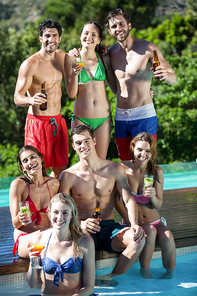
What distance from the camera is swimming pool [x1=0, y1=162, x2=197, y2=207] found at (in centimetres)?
711

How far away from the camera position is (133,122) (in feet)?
14.8

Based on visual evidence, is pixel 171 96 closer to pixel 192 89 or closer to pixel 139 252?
pixel 192 89

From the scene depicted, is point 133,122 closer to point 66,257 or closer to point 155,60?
point 155,60

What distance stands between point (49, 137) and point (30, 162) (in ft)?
2.57

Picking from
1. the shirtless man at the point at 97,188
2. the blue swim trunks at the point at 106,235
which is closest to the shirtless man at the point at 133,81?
the shirtless man at the point at 97,188

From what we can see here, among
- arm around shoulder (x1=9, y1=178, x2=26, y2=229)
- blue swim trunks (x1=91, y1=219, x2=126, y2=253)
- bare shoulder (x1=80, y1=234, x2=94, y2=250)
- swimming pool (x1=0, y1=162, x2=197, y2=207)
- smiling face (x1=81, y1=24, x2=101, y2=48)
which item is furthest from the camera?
swimming pool (x1=0, y1=162, x2=197, y2=207)

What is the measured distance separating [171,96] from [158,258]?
26.0 ft

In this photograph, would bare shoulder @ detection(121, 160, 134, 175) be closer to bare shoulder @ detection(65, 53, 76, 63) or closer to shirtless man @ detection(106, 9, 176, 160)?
shirtless man @ detection(106, 9, 176, 160)

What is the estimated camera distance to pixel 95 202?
384 centimetres

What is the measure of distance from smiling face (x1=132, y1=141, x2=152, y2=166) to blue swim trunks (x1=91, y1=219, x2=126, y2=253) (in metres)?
0.72

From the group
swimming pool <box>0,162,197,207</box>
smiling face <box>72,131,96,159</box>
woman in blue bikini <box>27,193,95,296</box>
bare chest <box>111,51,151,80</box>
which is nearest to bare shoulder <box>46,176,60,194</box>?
smiling face <box>72,131,96,159</box>

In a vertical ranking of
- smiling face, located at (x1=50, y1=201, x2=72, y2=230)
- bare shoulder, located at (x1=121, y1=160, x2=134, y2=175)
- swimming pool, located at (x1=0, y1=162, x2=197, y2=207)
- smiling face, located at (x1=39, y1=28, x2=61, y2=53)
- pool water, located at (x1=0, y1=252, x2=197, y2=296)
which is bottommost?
pool water, located at (x1=0, y1=252, x2=197, y2=296)

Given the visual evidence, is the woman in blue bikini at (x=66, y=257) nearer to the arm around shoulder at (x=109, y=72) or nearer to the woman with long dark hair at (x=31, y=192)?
the woman with long dark hair at (x=31, y=192)

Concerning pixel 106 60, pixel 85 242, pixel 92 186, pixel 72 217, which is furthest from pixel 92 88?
pixel 85 242
